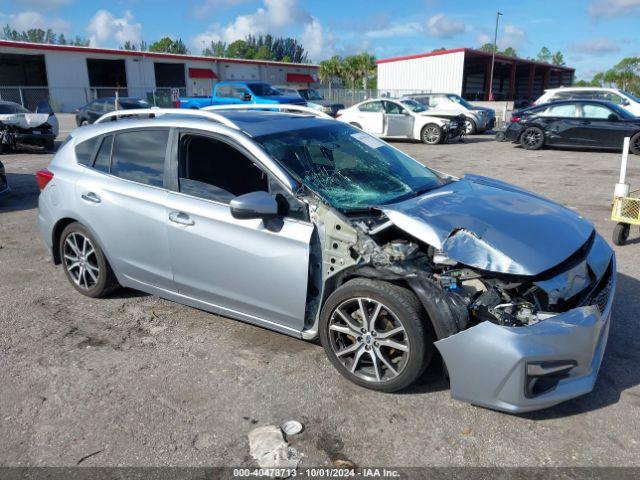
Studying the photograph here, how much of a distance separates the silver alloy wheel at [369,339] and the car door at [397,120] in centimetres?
1549

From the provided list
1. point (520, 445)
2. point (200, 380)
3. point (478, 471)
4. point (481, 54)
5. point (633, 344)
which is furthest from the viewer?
point (481, 54)

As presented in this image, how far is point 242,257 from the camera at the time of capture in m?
3.55

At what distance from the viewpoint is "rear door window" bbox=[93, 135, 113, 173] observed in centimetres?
445

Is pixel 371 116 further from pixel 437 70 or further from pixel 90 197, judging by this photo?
pixel 437 70

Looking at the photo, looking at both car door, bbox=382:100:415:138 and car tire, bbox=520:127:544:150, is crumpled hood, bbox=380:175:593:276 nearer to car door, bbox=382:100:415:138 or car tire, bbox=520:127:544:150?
A: car tire, bbox=520:127:544:150

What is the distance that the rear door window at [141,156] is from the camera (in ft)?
13.4

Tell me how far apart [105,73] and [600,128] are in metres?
43.2

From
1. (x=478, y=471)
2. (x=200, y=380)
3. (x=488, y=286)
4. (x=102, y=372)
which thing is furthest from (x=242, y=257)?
(x=478, y=471)

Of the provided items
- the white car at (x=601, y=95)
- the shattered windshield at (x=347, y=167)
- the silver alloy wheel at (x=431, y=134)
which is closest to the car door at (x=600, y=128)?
the white car at (x=601, y=95)

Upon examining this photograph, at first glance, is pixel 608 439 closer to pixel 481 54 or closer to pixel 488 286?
pixel 488 286

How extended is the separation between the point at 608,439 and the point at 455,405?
2.67 feet

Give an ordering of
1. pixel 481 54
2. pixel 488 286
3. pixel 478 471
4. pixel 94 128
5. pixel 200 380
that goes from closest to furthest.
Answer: pixel 478 471, pixel 488 286, pixel 200 380, pixel 94 128, pixel 481 54

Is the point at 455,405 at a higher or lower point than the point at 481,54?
lower

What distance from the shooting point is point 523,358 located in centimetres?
269
